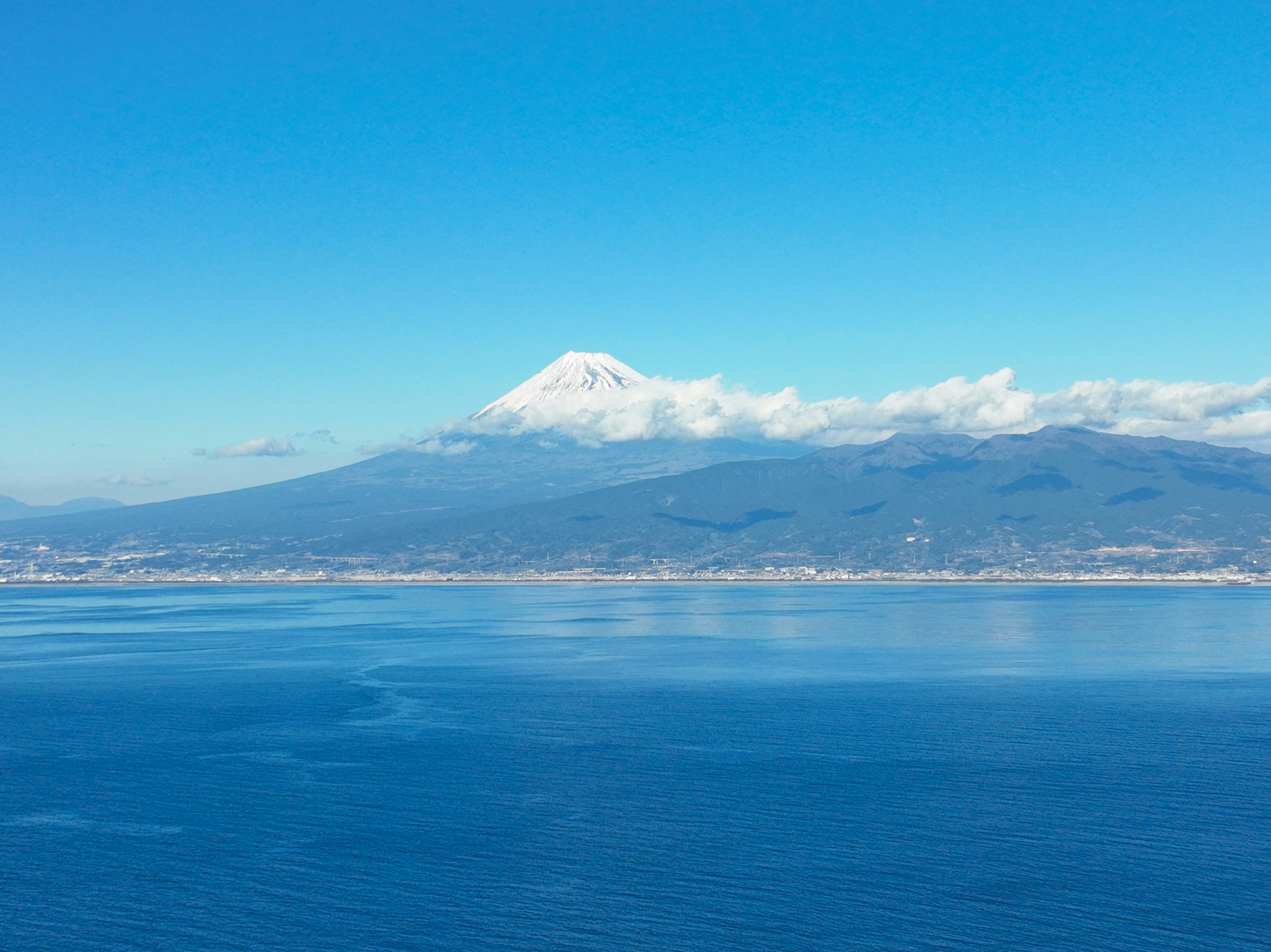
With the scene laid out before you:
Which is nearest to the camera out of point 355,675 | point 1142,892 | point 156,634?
point 1142,892

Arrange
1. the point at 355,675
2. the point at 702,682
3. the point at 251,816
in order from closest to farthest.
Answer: the point at 251,816 → the point at 702,682 → the point at 355,675

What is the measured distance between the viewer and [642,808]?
47250 mm

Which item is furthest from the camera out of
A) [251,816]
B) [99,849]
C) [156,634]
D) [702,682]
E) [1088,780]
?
[156,634]

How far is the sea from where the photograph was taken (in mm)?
34875

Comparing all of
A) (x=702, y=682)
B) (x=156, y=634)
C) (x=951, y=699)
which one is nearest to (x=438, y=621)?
(x=156, y=634)

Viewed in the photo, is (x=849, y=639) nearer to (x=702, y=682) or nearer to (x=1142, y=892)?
(x=702, y=682)

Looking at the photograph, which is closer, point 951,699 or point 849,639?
point 951,699

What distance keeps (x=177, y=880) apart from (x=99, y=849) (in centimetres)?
561

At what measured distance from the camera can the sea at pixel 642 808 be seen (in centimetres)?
3488

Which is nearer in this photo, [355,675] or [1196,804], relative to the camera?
[1196,804]

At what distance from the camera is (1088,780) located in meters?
51.3

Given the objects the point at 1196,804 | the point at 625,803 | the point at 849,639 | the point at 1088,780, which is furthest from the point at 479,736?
the point at 849,639

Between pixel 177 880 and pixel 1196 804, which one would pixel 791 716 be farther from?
pixel 177 880

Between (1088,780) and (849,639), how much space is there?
249 ft
